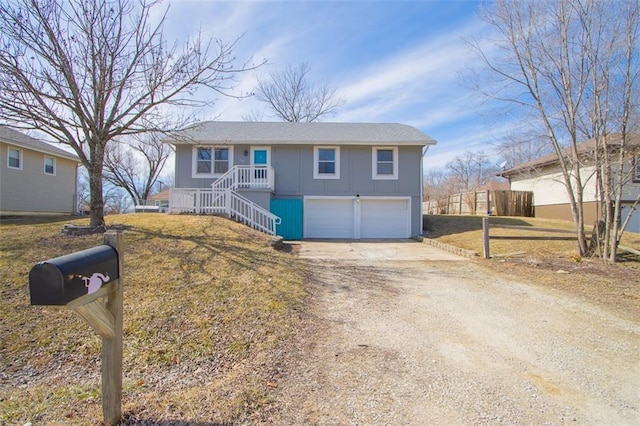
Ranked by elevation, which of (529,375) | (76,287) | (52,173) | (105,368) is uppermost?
(52,173)

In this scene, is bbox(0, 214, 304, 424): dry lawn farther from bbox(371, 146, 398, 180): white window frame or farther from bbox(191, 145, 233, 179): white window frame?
bbox(371, 146, 398, 180): white window frame

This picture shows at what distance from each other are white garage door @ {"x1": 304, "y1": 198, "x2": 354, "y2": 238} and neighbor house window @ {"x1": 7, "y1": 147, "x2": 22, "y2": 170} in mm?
14057

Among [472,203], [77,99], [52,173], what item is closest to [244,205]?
[77,99]

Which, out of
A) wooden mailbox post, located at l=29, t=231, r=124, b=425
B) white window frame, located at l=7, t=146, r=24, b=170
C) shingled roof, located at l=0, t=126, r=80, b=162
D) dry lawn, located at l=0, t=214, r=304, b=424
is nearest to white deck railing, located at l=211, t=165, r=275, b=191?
dry lawn, located at l=0, t=214, r=304, b=424

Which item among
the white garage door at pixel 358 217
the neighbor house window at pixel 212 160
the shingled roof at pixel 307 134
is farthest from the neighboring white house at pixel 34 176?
the white garage door at pixel 358 217

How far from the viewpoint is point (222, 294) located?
5.12 m

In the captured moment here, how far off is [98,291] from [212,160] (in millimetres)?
13434

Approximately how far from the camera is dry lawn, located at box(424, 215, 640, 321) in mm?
5930

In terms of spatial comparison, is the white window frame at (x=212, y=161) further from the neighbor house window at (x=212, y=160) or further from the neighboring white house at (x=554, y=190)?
the neighboring white house at (x=554, y=190)

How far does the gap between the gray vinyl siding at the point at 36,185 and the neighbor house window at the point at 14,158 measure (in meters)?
0.16

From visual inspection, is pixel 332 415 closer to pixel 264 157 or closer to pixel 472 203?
pixel 264 157

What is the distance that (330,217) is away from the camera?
14984 millimetres

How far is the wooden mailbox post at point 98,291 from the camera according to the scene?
172 centimetres

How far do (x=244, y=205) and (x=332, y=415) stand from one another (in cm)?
1019
